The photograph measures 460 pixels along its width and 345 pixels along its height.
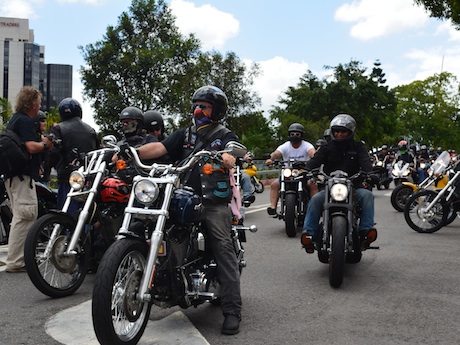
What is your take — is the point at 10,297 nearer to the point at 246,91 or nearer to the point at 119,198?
the point at 119,198

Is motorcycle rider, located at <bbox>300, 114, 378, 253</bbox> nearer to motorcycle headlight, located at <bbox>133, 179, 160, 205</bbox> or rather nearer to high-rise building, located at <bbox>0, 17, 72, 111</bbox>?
motorcycle headlight, located at <bbox>133, 179, 160, 205</bbox>

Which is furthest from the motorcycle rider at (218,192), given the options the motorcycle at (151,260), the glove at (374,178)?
the glove at (374,178)

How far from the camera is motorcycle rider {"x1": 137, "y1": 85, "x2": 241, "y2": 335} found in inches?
181

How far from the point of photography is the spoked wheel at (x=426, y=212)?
33.1 feet

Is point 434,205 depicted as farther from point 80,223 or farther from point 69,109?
point 80,223

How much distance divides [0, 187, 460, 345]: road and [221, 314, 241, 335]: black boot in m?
0.05

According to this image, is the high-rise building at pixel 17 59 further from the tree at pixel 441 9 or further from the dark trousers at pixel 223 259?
the dark trousers at pixel 223 259

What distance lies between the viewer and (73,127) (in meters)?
7.05

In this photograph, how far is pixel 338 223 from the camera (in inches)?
233

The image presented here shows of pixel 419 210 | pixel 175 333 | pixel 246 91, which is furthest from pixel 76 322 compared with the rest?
pixel 246 91

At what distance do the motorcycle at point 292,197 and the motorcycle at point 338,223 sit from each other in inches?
115

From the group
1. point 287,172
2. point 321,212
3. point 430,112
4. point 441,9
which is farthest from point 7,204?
point 430,112

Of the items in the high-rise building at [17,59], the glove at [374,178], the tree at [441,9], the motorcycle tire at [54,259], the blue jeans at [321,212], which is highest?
the high-rise building at [17,59]

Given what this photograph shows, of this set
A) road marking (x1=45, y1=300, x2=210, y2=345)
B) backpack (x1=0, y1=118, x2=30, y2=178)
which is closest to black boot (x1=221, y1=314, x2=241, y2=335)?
road marking (x1=45, y1=300, x2=210, y2=345)
